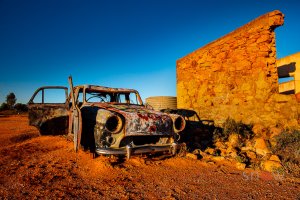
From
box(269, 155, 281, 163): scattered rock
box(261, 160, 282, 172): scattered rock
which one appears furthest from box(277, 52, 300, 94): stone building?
box(261, 160, 282, 172): scattered rock

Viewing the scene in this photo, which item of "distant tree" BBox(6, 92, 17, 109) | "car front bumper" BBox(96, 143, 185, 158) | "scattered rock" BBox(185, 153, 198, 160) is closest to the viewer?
"car front bumper" BBox(96, 143, 185, 158)

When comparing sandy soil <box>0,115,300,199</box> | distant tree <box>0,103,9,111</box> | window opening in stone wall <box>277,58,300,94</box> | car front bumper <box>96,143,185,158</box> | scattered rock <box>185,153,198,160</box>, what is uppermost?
window opening in stone wall <box>277,58,300,94</box>

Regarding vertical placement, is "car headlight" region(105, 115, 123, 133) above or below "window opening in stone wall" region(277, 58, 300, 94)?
below

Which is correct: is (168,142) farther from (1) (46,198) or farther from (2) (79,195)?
(1) (46,198)

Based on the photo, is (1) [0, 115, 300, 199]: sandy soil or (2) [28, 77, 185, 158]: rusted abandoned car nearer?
(1) [0, 115, 300, 199]: sandy soil

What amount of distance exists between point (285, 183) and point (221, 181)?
932 millimetres

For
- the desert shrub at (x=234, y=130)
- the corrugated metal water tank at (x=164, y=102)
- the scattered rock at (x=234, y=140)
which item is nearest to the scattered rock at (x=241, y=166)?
the scattered rock at (x=234, y=140)

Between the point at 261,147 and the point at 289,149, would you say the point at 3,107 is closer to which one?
the point at 261,147

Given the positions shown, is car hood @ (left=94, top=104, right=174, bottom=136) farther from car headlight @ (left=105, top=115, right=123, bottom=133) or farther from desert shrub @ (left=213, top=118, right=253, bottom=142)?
desert shrub @ (left=213, top=118, right=253, bottom=142)

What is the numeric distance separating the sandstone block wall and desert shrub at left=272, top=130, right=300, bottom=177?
29.3 inches

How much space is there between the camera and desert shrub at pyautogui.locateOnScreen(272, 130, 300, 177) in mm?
3605

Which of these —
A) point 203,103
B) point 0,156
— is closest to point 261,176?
point 203,103

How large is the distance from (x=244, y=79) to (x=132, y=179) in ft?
14.8

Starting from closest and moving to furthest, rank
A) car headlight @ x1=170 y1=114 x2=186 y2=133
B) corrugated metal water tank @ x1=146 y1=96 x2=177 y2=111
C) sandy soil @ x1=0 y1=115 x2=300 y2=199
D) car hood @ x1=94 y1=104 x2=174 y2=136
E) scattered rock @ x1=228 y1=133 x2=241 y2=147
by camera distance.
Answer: sandy soil @ x1=0 y1=115 x2=300 y2=199
car hood @ x1=94 y1=104 x2=174 y2=136
car headlight @ x1=170 y1=114 x2=186 y2=133
scattered rock @ x1=228 y1=133 x2=241 y2=147
corrugated metal water tank @ x1=146 y1=96 x2=177 y2=111
